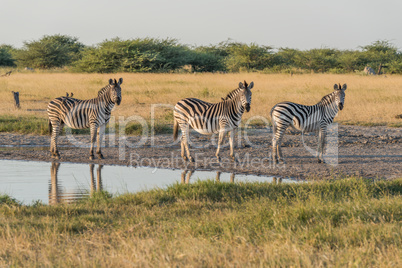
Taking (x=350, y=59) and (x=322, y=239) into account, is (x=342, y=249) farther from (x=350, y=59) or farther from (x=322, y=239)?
(x=350, y=59)

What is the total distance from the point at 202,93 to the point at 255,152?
390 inches

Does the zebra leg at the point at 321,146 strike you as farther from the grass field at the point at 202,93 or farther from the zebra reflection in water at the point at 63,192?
the grass field at the point at 202,93

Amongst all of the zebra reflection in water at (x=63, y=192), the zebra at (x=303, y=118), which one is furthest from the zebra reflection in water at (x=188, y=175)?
the zebra at (x=303, y=118)

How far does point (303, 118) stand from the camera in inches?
410

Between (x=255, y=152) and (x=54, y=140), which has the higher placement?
(x=54, y=140)

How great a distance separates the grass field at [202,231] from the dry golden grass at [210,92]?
9.38 meters

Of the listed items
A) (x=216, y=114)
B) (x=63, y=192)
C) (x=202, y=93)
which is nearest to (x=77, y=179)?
(x=63, y=192)

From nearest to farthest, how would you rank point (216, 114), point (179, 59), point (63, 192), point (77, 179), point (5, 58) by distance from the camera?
point (63, 192) < point (77, 179) < point (216, 114) < point (179, 59) < point (5, 58)

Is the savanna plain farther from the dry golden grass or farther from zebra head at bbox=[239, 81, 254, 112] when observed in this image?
the dry golden grass

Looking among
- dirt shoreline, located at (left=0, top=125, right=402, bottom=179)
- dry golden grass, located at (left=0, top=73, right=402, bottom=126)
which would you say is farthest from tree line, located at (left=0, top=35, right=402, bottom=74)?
dirt shoreline, located at (left=0, top=125, right=402, bottom=179)

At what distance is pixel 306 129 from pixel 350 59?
34.8 metres

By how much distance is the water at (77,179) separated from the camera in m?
7.70

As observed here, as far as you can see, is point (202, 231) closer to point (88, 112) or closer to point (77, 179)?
point (77, 179)

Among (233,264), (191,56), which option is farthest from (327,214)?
(191,56)
